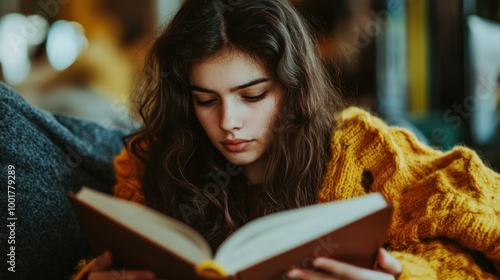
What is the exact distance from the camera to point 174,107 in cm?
129

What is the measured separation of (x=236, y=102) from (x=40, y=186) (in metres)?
0.49

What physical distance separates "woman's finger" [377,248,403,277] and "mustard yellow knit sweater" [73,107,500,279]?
0.07 ft

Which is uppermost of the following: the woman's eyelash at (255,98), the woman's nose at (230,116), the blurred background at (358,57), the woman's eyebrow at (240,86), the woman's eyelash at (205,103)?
the woman's eyebrow at (240,86)

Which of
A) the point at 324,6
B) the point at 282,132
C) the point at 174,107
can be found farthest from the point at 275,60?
the point at 324,6

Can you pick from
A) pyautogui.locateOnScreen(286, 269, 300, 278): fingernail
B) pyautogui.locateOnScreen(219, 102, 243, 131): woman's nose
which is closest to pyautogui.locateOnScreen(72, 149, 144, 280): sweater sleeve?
pyautogui.locateOnScreen(219, 102, 243, 131): woman's nose

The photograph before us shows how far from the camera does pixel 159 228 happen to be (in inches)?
29.0

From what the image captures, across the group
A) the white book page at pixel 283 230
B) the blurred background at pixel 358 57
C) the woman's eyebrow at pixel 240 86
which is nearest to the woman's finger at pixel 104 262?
the white book page at pixel 283 230

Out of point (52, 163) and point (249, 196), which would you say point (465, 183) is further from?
point (52, 163)

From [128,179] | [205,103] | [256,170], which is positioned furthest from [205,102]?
[128,179]

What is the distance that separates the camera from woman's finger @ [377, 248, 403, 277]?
87 centimetres

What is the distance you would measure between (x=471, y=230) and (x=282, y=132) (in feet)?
1.39

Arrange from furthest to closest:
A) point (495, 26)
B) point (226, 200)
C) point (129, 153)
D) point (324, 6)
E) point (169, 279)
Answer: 1. point (324, 6)
2. point (495, 26)
3. point (129, 153)
4. point (226, 200)
5. point (169, 279)

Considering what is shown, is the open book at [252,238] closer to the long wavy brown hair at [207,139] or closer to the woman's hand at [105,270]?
the woman's hand at [105,270]

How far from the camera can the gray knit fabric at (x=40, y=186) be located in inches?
45.6
